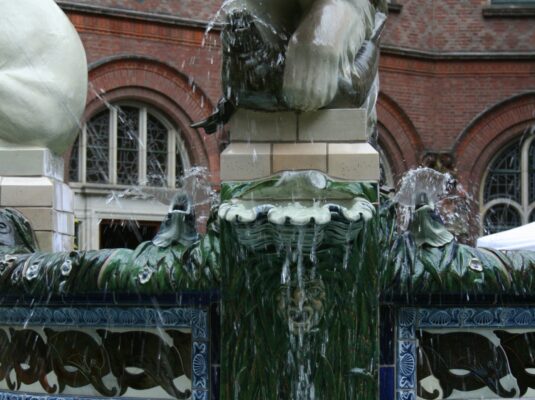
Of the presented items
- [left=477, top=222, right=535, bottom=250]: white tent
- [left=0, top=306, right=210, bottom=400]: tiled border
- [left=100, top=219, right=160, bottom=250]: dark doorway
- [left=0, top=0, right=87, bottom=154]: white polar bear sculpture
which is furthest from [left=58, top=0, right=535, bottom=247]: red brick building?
[left=0, top=306, right=210, bottom=400]: tiled border

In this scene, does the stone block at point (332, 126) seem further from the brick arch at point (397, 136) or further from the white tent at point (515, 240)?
the brick arch at point (397, 136)

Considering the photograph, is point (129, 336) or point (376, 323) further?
point (129, 336)

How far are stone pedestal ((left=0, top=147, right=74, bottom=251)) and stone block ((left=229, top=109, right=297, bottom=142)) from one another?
2.12 metres

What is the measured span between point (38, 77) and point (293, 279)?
2.56 metres

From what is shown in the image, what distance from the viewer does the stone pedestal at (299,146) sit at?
356cm

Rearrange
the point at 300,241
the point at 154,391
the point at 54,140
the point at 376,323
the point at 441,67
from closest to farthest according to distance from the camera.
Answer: the point at 300,241
the point at 376,323
the point at 154,391
the point at 54,140
the point at 441,67

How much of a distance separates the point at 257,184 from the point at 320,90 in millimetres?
352

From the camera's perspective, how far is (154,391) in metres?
3.82

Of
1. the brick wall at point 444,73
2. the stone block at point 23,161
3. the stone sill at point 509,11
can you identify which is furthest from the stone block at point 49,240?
the stone sill at point 509,11

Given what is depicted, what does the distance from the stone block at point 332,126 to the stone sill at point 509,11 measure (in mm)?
21800

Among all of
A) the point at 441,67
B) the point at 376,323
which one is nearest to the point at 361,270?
the point at 376,323

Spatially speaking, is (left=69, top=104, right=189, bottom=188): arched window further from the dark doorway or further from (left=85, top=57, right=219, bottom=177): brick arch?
the dark doorway

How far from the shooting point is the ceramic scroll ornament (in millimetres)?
3482

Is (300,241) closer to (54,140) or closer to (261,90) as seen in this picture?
(261,90)
